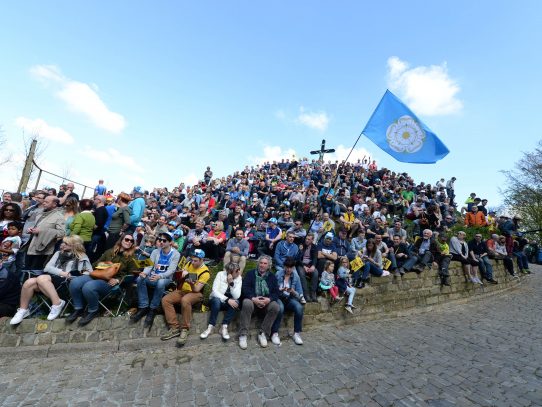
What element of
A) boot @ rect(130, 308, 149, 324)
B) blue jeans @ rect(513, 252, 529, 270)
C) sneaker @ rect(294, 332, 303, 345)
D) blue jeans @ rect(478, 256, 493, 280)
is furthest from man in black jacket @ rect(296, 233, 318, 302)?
blue jeans @ rect(513, 252, 529, 270)

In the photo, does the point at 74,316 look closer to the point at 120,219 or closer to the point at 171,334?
the point at 171,334

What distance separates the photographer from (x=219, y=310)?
5773 mm

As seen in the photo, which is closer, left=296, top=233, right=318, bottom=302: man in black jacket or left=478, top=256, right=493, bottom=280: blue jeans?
left=296, top=233, right=318, bottom=302: man in black jacket

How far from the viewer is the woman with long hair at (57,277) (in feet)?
16.5

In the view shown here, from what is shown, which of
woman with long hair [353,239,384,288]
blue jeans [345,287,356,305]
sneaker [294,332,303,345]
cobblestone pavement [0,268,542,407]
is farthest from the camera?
woman with long hair [353,239,384,288]

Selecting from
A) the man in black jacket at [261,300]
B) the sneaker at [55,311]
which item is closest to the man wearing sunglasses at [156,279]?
the sneaker at [55,311]

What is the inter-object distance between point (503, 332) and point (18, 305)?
10.4 meters

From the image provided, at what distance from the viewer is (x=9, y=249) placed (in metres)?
5.57

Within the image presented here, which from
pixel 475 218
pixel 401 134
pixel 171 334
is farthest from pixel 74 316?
pixel 475 218

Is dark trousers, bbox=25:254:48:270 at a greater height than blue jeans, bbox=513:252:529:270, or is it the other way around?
blue jeans, bbox=513:252:529:270

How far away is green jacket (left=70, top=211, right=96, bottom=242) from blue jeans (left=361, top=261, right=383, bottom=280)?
6.88m


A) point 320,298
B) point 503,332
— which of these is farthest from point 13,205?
point 503,332

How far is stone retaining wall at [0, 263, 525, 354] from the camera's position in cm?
489

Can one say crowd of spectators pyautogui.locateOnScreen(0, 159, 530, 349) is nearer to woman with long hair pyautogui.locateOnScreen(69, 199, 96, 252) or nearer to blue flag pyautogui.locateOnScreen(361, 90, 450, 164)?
woman with long hair pyautogui.locateOnScreen(69, 199, 96, 252)
